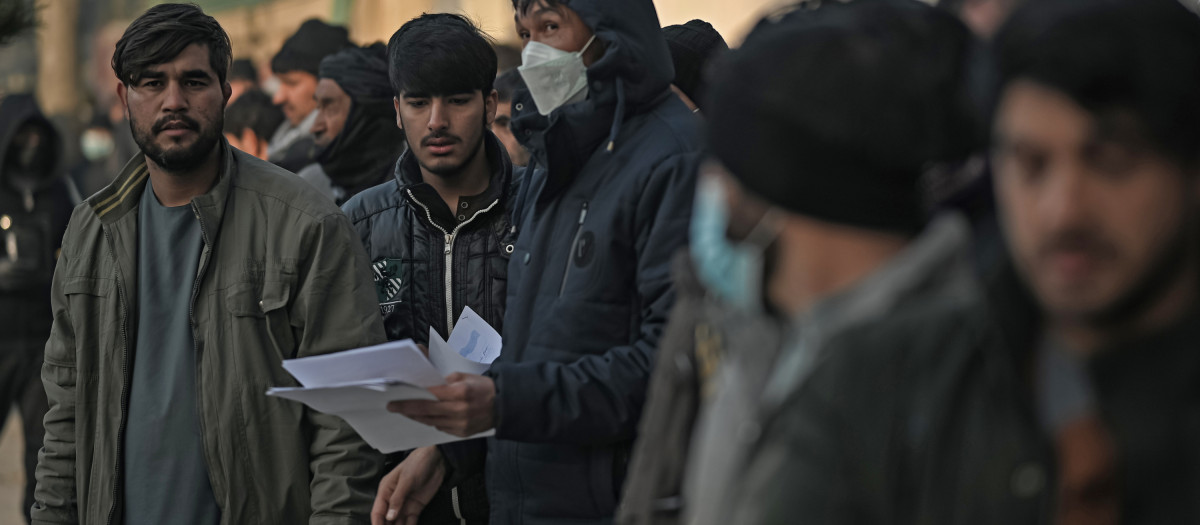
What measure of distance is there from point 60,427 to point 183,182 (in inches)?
28.8

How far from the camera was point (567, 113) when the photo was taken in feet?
10.6

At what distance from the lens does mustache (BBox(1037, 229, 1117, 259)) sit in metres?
1.46

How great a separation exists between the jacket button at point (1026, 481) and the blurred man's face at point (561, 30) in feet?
7.19

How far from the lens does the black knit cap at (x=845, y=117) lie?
1418mm

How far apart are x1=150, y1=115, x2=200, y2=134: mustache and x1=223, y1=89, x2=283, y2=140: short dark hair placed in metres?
3.96

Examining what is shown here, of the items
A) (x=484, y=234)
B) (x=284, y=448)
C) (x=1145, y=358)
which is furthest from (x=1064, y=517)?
(x=484, y=234)

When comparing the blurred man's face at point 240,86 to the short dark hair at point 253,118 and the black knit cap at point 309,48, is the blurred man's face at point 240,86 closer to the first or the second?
the short dark hair at point 253,118

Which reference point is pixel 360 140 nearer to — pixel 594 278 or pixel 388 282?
pixel 388 282

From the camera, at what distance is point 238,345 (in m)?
3.40

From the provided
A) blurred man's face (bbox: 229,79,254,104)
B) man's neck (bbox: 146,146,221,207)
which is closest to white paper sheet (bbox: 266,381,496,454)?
man's neck (bbox: 146,146,221,207)

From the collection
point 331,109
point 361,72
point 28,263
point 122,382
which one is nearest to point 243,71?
point 28,263

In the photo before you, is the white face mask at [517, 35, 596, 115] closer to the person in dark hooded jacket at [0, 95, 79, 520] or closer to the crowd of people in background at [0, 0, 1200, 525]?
the crowd of people in background at [0, 0, 1200, 525]

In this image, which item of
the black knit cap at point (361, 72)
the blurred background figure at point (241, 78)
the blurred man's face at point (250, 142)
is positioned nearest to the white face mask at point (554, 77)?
the black knit cap at point (361, 72)

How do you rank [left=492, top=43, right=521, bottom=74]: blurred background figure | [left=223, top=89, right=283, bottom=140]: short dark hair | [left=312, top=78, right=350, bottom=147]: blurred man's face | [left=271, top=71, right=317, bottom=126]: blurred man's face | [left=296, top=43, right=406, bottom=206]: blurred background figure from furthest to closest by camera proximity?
1. [left=223, top=89, right=283, bottom=140]: short dark hair
2. [left=271, top=71, right=317, bottom=126]: blurred man's face
3. [left=492, top=43, right=521, bottom=74]: blurred background figure
4. [left=312, top=78, right=350, bottom=147]: blurred man's face
5. [left=296, top=43, right=406, bottom=206]: blurred background figure
